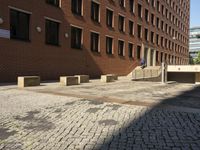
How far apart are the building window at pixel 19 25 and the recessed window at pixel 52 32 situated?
215cm

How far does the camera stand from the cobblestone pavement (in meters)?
5.23

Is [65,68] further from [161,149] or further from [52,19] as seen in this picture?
[161,149]

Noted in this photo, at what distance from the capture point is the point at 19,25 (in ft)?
61.0

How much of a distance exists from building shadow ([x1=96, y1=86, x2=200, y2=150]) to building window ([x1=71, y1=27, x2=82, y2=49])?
17.0 m

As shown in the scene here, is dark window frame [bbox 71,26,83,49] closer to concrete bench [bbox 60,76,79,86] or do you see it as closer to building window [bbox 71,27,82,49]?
building window [bbox 71,27,82,49]

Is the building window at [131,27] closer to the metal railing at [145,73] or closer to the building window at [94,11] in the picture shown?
the metal railing at [145,73]

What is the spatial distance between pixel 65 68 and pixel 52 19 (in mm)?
4268

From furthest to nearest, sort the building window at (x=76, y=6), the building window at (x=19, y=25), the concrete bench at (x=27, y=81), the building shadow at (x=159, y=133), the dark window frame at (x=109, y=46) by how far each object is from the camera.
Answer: the dark window frame at (x=109, y=46), the building window at (x=76, y=6), the building window at (x=19, y=25), the concrete bench at (x=27, y=81), the building shadow at (x=159, y=133)

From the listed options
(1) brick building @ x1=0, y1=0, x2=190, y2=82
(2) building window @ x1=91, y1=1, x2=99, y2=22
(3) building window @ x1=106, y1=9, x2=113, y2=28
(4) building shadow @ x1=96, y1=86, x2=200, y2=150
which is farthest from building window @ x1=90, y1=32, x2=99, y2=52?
(4) building shadow @ x1=96, y1=86, x2=200, y2=150

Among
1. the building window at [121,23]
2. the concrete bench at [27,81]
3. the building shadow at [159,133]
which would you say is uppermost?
the building window at [121,23]

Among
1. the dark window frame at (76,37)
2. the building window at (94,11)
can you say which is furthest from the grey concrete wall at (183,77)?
the dark window frame at (76,37)

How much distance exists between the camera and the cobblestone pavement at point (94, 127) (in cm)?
523

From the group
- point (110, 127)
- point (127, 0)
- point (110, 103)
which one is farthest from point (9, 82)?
point (127, 0)

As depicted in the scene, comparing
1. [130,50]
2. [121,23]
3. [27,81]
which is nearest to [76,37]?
[27,81]
